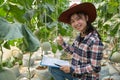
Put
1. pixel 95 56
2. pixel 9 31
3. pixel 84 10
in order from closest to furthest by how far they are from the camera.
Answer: pixel 9 31 → pixel 95 56 → pixel 84 10

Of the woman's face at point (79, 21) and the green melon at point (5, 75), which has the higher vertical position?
the woman's face at point (79, 21)

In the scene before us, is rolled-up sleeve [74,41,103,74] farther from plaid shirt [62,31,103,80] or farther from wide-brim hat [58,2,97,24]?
wide-brim hat [58,2,97,24]

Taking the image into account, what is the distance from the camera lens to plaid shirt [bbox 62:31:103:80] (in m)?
1.61

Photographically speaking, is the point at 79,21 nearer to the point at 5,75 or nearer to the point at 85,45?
the point at 85,45

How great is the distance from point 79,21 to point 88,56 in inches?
8.7

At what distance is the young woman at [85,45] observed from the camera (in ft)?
5.30

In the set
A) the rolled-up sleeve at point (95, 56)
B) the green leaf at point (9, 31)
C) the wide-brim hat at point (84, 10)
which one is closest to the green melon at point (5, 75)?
the green leaf at point (9, 31)

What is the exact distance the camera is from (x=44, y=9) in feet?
6.79

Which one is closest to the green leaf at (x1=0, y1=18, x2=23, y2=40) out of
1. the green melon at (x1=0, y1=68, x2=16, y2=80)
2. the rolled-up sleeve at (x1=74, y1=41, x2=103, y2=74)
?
the green melon at (x1=0, y1=68, x2=16, y2=80)

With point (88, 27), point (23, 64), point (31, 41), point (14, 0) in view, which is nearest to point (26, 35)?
point (31, 41)

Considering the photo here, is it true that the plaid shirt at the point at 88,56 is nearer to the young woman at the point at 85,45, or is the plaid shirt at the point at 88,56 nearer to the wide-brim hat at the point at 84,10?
the young woman at the point at 85,45

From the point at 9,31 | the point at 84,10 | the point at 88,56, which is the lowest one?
the point at 88,56

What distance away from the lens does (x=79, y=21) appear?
1687mm

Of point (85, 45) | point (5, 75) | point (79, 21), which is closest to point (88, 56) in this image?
point (85, 45)
